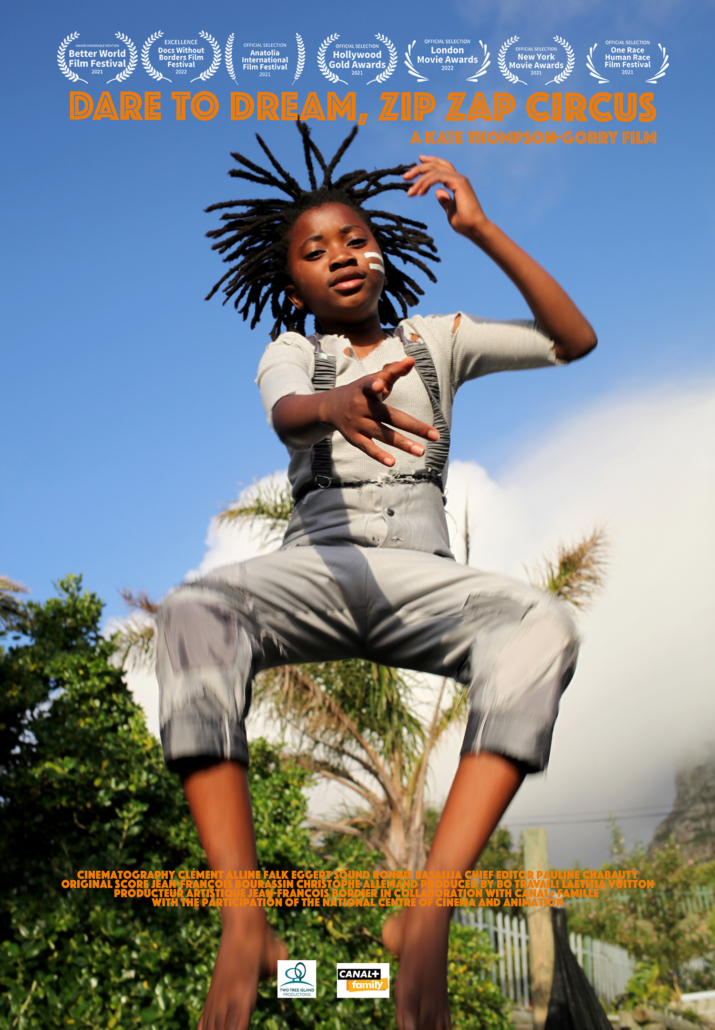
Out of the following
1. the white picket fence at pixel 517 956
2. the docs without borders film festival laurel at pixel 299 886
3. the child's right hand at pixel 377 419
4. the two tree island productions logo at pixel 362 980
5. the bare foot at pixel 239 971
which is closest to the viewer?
the bare foot at pixel 239 971

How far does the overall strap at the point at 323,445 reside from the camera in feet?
5.86

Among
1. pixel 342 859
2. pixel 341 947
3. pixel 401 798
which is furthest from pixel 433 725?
pixel 341 947

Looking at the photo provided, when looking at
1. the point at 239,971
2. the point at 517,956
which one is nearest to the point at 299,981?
the point at 239,971

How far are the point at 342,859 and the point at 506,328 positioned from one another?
5.39 m

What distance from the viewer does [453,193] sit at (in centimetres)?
174

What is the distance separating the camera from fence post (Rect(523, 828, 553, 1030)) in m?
7.07

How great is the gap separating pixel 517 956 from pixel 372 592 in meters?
9.00

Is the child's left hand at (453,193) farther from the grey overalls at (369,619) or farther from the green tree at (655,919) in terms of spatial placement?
the green tree at (655,919)

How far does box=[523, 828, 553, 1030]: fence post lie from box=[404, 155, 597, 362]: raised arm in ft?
21.0

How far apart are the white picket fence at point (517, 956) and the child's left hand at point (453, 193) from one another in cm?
821

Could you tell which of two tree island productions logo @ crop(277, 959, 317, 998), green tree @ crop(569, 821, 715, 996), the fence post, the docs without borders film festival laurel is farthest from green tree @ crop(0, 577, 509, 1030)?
green tree @ crop(569, 821, 715, 996)

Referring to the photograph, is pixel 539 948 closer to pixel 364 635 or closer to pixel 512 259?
pixel 364 635

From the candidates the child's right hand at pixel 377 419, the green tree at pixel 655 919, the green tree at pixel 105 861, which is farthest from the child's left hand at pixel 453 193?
the green tree at pixel 655 919

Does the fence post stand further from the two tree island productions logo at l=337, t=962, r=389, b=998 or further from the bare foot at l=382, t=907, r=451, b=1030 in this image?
the bare foot at l=382, t=907, r=451, b=1030
